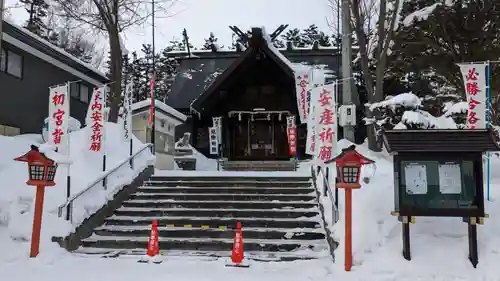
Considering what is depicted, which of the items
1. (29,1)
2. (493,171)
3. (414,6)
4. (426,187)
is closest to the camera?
(426,187)

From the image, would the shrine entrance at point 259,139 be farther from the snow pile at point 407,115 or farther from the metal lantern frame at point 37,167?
the metal lantern frame at point 37,167

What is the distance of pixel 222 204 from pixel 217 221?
918 millimetres

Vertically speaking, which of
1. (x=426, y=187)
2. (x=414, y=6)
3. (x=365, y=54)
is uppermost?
(x=414, y=6)

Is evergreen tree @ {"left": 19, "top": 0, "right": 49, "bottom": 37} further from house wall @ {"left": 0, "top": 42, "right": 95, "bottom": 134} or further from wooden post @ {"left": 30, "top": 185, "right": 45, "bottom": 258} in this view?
wooden post @ {"left": 30, "top": 185, "right": 45, "bottom": 258}

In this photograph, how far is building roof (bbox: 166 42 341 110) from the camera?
23125mm

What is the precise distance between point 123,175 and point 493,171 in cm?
1093

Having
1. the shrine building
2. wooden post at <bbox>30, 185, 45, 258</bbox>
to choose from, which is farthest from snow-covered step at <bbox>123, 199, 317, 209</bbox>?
the shrine building

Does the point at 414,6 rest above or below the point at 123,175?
above

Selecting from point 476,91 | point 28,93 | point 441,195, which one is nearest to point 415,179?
point 441,195

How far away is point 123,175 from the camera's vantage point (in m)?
11.6

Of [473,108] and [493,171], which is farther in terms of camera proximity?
[493,171]

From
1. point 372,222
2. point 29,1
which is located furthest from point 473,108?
point 29,1

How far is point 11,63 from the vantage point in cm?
1634

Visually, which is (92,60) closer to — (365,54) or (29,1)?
(29,1)
